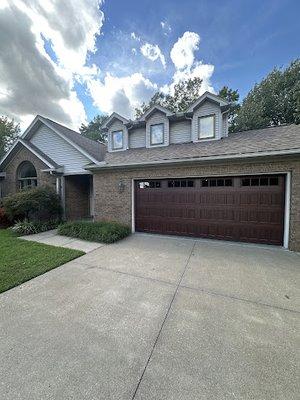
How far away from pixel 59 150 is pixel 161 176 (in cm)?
700

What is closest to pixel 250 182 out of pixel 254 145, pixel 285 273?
pixel 254 145

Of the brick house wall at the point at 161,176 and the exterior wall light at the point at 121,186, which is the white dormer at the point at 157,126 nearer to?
the brick house wall at the point at 161,176

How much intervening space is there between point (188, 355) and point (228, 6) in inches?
455

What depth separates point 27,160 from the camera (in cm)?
1184

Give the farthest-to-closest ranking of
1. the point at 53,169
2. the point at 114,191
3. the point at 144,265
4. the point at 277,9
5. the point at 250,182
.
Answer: the point at 53,169 < the point at 114,191 < the point at 277,9 < the point at 250,182 < the point at 144,265

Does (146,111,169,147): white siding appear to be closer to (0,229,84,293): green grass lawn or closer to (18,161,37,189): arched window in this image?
(0,229,84,293): green grass lawn

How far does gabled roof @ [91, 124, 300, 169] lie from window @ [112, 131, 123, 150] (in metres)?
1.38

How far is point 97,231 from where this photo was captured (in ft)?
25.7

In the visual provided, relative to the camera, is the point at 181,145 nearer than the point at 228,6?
No

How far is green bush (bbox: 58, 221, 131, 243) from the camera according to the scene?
758 centimetres

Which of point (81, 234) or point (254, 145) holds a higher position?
point (254, 145)

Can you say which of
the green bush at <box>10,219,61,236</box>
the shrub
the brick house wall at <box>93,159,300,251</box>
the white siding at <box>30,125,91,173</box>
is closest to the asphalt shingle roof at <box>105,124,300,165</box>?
the brick house wall at <box>93,159,300,251</box>

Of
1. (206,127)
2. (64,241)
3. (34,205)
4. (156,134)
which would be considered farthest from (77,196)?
(206,127)

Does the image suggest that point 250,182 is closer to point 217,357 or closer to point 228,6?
point 217,357
